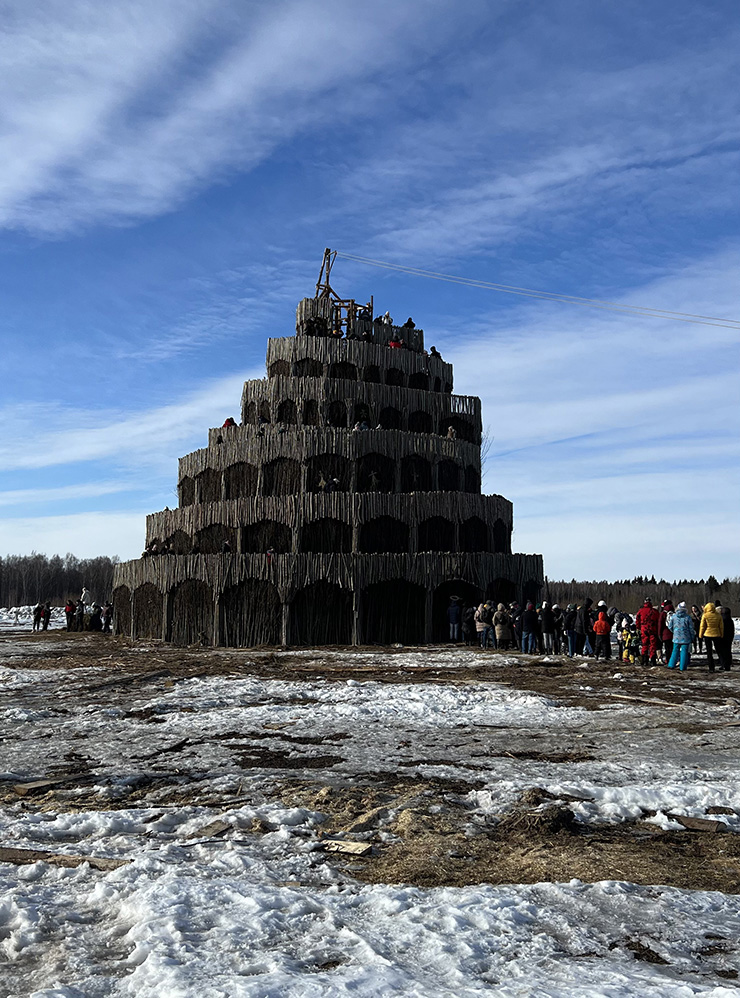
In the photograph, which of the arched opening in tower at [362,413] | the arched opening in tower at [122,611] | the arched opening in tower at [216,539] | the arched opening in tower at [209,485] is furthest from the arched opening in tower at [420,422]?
the arched opening in tower at [122,611]

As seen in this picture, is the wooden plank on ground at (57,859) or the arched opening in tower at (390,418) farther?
the arched opening in tower at (390,418)

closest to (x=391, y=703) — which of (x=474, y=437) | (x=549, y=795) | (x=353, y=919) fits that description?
(x=549, y=795)

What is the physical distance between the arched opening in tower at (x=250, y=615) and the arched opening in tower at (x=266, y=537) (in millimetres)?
2714

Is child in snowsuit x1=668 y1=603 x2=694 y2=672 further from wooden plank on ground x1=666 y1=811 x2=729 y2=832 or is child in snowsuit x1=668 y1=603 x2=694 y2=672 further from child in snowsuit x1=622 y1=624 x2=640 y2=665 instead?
wooden plank on ground x1=666 y1=811 x2=729 y2=832

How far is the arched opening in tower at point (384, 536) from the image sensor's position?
3378 cm

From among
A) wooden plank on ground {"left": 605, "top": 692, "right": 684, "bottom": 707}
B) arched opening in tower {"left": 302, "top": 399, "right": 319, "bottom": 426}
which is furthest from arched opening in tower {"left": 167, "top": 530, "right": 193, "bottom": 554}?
wooden plank on ground {"left": 605, "top": 692, "right": 684, "bottom": 707}

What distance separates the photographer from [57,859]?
648cm

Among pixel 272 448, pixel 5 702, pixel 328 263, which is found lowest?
pixel 5 702

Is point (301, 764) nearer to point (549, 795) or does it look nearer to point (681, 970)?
point (549, 795)

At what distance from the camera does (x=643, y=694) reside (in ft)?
53.9

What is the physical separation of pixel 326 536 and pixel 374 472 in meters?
4.60

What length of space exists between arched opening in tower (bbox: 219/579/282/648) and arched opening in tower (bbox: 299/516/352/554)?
299cm

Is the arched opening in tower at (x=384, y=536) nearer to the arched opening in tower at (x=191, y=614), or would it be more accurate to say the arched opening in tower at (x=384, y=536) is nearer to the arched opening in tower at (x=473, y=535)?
the arched opening in tower at (x=473, y=535)

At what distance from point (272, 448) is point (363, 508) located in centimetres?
583
